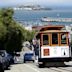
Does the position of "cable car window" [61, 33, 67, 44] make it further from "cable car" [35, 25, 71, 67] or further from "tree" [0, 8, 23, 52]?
"tree" [0, 8, 23, 52]

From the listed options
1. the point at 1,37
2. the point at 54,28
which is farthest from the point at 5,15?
the point at 54,28

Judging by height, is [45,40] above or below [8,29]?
below

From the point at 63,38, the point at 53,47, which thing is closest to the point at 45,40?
the point at 53,47

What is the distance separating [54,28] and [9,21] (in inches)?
891

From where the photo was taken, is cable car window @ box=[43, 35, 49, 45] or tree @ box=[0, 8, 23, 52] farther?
tree @ box=[0, 8, 23, 52]

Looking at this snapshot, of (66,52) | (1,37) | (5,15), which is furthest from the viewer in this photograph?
(5,15)

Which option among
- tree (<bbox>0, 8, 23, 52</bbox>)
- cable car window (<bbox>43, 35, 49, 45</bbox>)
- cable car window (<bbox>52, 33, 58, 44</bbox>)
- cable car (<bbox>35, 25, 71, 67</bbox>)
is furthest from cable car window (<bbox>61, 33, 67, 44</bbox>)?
tree (<bbox>0, 8, 23, 52</bbox>)

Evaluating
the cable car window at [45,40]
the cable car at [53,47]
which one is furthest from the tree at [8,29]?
the cable car at [53,47]

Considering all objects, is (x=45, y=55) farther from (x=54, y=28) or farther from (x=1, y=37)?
(x=1, y=37)

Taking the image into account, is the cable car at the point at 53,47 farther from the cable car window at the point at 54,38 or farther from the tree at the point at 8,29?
the tree at the point at 8,29

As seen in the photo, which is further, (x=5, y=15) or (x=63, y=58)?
(x=5, y=15)

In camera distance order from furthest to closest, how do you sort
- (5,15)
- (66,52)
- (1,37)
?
(5,15)
(1,37)
(66,52)

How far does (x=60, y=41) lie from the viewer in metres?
32.5

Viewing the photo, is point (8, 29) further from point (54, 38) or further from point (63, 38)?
point (54, 38)
